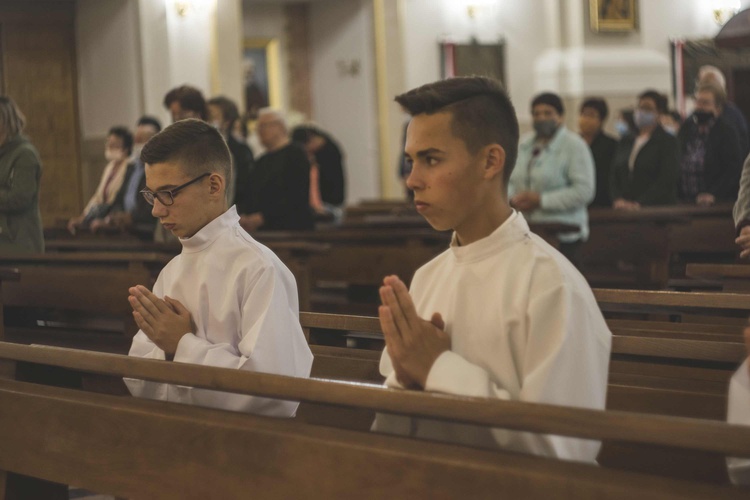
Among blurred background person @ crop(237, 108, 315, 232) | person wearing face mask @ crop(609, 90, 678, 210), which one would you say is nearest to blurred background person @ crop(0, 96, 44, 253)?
blurred background person @ crop(237, 108, 315, 232)

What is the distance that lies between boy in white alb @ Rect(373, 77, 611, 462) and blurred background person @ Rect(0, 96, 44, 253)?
4.22 m

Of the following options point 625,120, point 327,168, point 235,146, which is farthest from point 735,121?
point 625,120

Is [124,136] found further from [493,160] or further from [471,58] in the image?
[471,58]

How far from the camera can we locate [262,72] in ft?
56.3

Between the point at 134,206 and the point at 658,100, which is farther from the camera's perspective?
the point at 658,100

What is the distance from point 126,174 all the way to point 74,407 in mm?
5461

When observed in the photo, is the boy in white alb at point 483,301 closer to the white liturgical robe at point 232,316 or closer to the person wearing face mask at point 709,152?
the white liturgical robe at point 232,316

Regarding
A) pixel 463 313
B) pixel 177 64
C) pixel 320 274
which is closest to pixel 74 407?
pixel 463 313

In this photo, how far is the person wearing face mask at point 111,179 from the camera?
8445mm

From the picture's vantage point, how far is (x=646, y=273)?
759 centimetres

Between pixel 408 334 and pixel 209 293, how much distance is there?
3.28 ft

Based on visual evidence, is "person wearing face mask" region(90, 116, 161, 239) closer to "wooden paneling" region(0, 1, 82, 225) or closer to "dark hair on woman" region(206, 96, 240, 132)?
"dark hair on woman" region(206, 96, 240, 132)

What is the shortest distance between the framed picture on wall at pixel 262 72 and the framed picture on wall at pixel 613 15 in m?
4.76

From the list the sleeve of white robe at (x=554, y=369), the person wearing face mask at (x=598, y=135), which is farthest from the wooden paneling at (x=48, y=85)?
the sleeve of white robe at (x=554, y=369)
